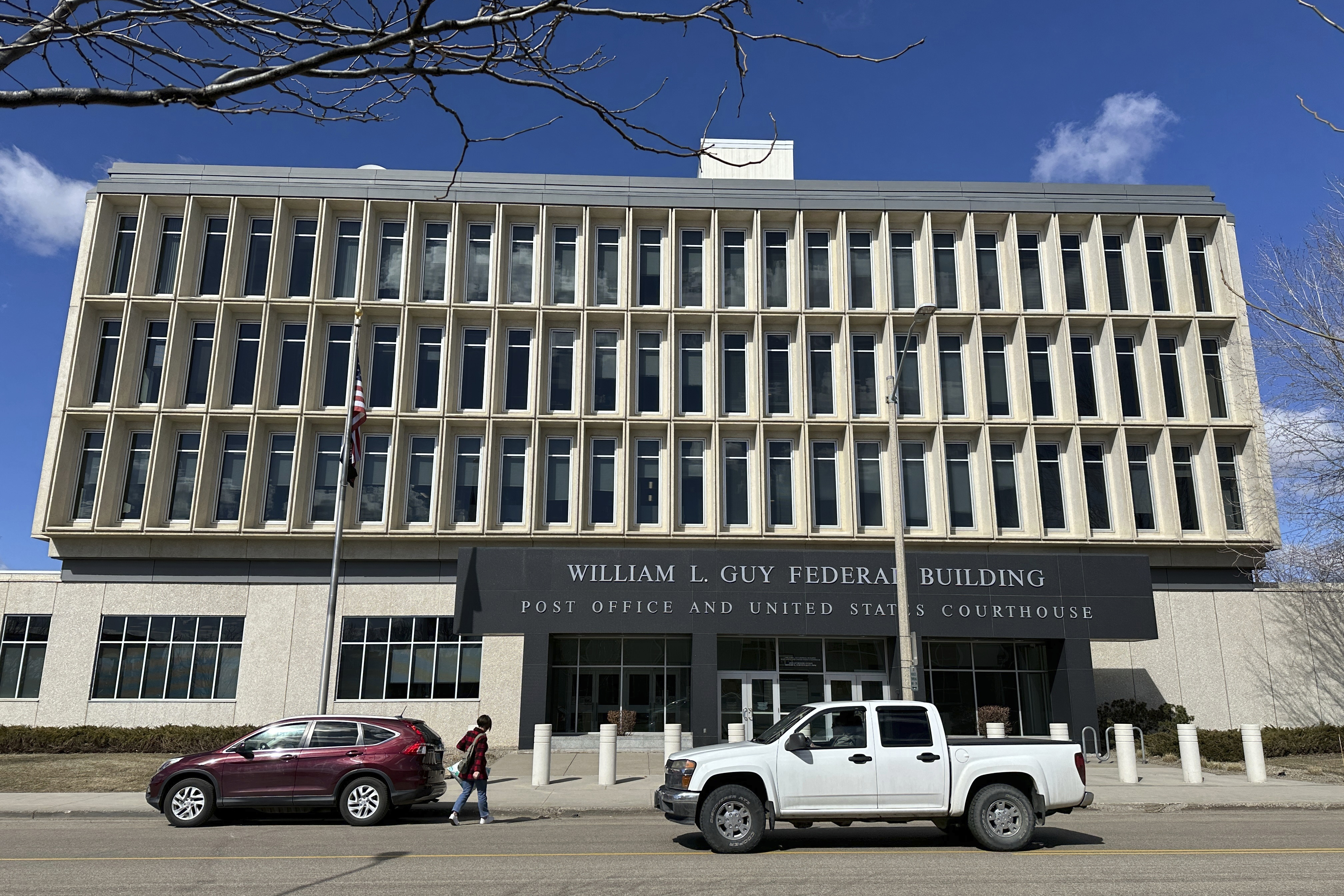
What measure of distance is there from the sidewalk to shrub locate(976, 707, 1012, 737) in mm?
5693

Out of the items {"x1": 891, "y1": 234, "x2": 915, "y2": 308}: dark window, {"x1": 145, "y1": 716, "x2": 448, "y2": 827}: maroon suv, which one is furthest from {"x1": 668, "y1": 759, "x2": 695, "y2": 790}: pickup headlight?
{"x1": 891, "y1": 234, "x2": 915, "y2": 308}: dark window

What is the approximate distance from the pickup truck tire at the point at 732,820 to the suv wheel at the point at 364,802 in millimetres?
5468

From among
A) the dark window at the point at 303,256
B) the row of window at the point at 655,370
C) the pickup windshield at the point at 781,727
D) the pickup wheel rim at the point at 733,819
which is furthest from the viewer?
the dark window at the point at 303,256

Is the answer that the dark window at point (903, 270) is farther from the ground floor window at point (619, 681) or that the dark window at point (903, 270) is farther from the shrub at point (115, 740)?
the shrub at point (115, 740)

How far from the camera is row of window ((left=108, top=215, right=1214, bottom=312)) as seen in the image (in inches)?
1287

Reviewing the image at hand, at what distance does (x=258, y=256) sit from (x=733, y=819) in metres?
28.5

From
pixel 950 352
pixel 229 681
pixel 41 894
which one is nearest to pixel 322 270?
pixel 229 681

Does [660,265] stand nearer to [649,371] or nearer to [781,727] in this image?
[649,371]

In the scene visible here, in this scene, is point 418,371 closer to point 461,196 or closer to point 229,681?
point 461,196

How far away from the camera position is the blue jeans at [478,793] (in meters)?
14.1

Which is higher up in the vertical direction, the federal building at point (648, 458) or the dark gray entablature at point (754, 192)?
the dark gray entablature at point (754, 192)

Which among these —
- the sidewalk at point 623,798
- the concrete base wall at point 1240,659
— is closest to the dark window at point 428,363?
the sidewalk at point 623,798

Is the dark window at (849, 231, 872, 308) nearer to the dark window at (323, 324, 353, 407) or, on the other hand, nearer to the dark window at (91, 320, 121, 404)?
the dark window at (323, 324, 353, 407)

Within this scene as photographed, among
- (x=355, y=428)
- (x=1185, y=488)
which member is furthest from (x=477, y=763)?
(x=1185, y=488)
